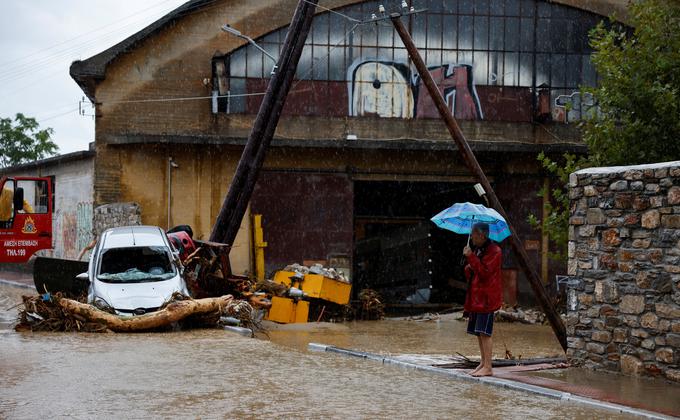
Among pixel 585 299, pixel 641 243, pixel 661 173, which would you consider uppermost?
pixel 661 173

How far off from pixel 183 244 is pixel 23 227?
16.4ft

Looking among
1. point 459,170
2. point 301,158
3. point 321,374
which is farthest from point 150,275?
point 459,170

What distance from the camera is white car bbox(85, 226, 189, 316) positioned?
16.0 meters

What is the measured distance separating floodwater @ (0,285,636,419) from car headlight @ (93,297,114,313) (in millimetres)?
1201

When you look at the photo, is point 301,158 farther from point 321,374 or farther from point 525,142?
point 321,374

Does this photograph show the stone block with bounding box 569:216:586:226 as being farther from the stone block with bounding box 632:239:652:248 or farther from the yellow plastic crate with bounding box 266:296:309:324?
the yellow plastic crate with bounding box 266:296:309:324

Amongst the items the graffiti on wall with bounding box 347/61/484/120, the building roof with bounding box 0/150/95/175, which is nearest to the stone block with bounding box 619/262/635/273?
the graffiti on wall with bounding box 347/61/484/120

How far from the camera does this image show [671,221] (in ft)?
34.6

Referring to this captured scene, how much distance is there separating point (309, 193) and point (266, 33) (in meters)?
4.93

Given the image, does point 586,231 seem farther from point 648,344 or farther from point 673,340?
point 673,340

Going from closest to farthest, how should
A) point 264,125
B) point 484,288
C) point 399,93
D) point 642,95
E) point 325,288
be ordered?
point 484,288 < point 642,95 < point 264,125 < point 325,288 < point 399,93

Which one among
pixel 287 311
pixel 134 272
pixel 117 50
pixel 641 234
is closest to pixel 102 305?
pixel 134 272

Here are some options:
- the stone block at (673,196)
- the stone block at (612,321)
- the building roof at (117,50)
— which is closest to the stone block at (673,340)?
the stone block at (612,321)

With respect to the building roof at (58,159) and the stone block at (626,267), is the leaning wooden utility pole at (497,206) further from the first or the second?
the building roof at (58,159)
